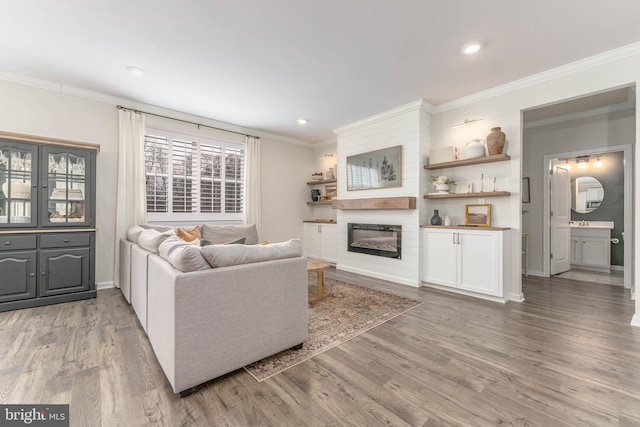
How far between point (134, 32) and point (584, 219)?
8438mm

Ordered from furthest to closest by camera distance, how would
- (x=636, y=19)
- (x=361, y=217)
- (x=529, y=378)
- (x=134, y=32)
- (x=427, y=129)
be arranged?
(x=361, y=217) < (x=427, y=129) < (x=134, y=32) < (x=636, y=19) < (x=529, y=378)

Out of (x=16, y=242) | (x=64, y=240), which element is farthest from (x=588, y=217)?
(x=16, y=242)

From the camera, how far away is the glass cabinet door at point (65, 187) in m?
3.30

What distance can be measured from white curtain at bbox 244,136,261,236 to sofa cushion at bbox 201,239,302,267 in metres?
3.37

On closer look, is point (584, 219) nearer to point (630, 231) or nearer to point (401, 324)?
point (630, 231)

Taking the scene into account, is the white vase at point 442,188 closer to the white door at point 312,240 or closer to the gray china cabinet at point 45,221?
the white door at point 312,240

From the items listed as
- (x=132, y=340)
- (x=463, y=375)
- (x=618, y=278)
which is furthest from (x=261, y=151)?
(x=618, y=278)

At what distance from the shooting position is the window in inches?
177

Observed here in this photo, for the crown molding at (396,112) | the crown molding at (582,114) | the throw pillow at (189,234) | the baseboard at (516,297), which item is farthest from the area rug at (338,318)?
the crown molding at (582,114)

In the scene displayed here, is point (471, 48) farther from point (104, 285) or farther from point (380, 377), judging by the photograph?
point (104, 285)

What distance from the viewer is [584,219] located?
6.01 m

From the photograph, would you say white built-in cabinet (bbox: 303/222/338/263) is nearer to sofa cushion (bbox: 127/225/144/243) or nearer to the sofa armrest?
sofa cushion (bbox: 127/225/144/243)

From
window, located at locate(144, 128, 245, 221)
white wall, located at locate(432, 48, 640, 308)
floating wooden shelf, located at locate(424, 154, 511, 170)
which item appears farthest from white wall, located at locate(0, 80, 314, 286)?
white wall, located at locate(432, 48, 640, 308)

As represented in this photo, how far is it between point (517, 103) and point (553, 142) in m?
1.80
